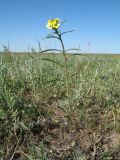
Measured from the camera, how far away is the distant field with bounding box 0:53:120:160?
257 cm

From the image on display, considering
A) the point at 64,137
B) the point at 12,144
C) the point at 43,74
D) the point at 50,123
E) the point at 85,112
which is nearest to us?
the point at 12,144

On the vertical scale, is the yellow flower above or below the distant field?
above

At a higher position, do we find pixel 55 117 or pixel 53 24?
pixel 53 24

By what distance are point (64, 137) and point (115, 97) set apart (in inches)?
40.3

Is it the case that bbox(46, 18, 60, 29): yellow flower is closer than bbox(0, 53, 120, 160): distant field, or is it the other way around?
bbox(0, 53, 120, 160): distant field

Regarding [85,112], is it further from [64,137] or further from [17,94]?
[17,94]

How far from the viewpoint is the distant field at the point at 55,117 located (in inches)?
101

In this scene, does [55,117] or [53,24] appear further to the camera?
[55,117]

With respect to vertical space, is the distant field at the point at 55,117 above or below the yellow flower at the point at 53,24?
below

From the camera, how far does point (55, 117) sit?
3.21 m

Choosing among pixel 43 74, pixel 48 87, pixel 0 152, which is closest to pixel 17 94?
pixel 48 87

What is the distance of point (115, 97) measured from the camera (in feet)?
12.0

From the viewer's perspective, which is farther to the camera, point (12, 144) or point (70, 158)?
point (12, 144)

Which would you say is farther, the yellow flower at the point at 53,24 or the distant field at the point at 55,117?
the yellow flower at the point at 53,24
